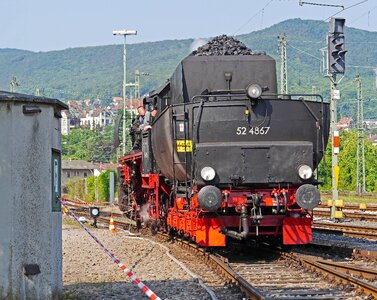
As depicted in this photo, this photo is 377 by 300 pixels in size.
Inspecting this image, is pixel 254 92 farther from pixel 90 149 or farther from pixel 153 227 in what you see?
pixel 90 149

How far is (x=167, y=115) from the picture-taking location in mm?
13781

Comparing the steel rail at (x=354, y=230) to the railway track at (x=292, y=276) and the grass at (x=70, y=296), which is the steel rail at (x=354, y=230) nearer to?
the railway track at (x=292, y=276)

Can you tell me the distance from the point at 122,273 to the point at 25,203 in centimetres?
463

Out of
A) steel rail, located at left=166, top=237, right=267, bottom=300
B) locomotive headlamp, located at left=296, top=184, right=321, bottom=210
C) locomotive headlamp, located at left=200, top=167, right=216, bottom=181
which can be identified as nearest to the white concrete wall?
steel rail, located at left=166, top=237, right=267, bottom=300

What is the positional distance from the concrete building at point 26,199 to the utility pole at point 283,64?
90.4ft

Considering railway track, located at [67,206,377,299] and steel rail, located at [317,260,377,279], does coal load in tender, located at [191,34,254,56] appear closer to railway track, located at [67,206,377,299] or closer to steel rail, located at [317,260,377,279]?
railway track, located at [67,206,377,299]

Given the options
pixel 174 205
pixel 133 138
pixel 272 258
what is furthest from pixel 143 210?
pixel 272 258

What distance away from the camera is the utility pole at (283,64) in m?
35.9

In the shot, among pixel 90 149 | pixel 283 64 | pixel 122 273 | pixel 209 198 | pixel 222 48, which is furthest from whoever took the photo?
pixel 90 149

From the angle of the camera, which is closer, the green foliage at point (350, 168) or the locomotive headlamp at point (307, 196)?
the locomotive headlamp at point (307, 196)

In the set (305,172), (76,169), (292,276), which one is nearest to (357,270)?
(292,276)

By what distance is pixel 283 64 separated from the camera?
37.2 m

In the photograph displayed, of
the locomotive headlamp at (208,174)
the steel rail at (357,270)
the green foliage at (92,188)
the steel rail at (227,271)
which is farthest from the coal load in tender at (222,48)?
the green foliage at (92,188)

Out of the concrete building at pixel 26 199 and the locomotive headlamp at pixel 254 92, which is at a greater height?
the locomotive headlamp at pixel 254 92
